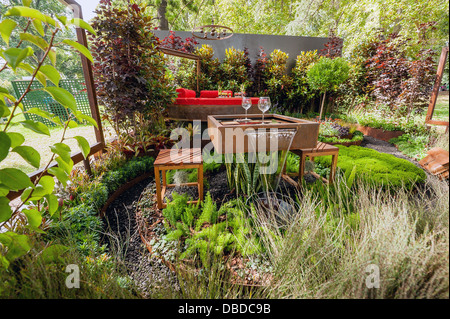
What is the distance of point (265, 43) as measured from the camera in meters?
8.13

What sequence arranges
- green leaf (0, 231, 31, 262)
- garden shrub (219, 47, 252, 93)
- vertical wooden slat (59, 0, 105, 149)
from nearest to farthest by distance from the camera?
green leaf (0, 231, 31, 262) < vertical wooden slat (59, 0, 105, 149) < garden shrub (219, 47, 252, 93)

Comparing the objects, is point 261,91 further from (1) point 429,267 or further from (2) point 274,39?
(1) point 429,267

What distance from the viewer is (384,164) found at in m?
3.17

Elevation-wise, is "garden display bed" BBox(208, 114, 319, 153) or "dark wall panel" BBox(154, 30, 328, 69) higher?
"dark wall panel" BBox(154, 30, 328, 69)

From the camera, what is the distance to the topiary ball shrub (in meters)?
2.62

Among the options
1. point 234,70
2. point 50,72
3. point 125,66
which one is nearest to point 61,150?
point 50,72

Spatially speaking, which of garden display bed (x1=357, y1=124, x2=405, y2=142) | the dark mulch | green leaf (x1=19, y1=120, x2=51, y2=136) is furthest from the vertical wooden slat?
garden display bed (x1=357, y1=124, x2=405, y2=142)

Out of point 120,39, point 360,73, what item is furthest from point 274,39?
point 120,39

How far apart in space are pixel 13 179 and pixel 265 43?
29.5 ft

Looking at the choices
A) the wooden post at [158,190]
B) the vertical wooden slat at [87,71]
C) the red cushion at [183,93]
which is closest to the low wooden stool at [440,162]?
the wooden post at [158,190]

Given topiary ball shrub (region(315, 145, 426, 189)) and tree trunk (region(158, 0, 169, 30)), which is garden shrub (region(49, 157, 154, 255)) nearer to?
topiary ball shrub (region(315, 145, 426, 189))

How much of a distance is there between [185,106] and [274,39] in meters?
5.59

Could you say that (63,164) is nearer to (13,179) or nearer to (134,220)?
(13,179)

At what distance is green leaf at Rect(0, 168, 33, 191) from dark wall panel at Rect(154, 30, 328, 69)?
27.3 ft
